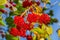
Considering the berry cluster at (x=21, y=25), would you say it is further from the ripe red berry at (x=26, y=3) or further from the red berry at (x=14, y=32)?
the ripe red berry at (x=26, y=3)

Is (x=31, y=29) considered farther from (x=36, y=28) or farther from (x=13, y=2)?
(x=13, y=2)

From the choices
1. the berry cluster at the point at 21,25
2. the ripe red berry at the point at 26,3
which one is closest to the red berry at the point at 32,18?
the berry cluster at the point at 21,25

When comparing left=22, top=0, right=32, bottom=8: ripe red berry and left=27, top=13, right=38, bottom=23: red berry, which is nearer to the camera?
left=27, top=13, right=38, bottom=23: red berry

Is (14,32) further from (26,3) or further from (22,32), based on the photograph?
(26,3)

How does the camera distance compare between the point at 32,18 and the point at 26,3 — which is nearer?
the point at 32,18

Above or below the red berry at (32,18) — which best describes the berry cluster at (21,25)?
below

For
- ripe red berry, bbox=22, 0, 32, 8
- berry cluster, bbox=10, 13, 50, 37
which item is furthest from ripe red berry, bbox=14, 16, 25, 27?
ripe red berry, bbox=22, 0, 32, 8

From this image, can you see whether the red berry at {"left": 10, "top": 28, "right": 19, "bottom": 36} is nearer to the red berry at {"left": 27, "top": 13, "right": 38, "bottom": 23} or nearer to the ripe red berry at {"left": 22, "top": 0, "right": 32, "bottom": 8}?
the red berry at {"left": 27, "top": 13, "right": 38, "bottom": 23}

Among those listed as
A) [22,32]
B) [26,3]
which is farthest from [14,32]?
[26,3]

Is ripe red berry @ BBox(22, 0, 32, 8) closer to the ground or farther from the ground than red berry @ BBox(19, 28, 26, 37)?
farther from the ground

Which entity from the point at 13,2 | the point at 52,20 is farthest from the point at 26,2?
the point at 52,20

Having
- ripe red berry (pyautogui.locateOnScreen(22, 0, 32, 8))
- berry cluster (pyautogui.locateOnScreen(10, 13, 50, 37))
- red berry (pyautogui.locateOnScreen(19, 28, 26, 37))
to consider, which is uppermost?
ripe red berry (pyautogui.locateOnScreen(22, 0, 32, 8))

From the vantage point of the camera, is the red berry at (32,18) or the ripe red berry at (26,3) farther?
the ripe red berry at (26,3)

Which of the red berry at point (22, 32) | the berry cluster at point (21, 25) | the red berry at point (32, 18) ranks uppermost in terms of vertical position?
the red berry at point (32, 18)
